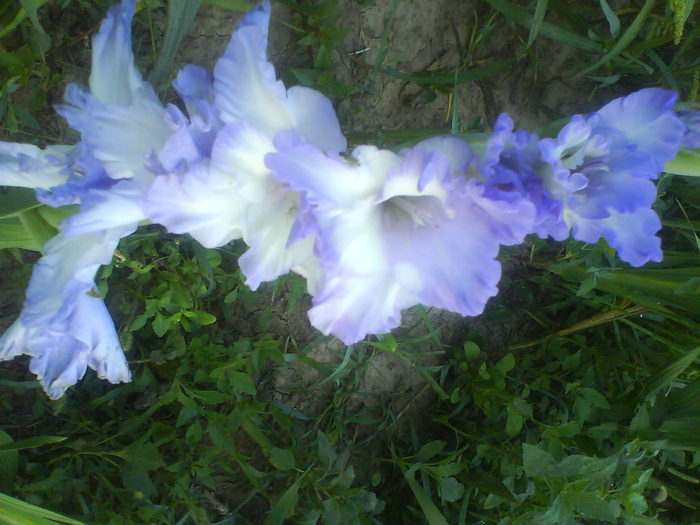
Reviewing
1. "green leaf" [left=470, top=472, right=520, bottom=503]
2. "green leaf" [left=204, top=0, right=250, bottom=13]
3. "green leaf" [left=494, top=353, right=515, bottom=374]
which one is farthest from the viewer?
"green leaf" [left=494, top=353, right=515, bottom=374]

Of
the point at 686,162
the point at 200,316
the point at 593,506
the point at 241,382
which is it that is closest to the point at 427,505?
the point at 593,506

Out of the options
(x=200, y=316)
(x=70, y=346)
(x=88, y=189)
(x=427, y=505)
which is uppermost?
(x=88, y=189)

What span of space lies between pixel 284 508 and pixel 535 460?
49 cm

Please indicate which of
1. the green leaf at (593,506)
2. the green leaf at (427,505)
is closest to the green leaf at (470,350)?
the green leaf at (427,505)

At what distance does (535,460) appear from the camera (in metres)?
1.01

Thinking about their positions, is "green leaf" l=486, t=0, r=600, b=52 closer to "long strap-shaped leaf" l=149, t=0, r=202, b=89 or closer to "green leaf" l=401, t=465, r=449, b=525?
"long strap-shaped leaf" l=149, t=0, r=202, b=89

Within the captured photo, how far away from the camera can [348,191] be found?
60 cm

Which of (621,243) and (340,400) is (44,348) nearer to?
(621,243)

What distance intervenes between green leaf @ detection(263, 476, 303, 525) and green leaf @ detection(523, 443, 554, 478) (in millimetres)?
445

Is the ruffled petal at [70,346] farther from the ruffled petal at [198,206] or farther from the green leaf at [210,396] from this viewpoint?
the green leaf at [210,396]

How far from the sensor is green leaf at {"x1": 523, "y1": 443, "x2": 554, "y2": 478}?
1.01 meters

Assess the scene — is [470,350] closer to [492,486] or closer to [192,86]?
[492,486]

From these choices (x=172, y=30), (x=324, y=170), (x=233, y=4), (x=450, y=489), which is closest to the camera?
(x=324, y=170)

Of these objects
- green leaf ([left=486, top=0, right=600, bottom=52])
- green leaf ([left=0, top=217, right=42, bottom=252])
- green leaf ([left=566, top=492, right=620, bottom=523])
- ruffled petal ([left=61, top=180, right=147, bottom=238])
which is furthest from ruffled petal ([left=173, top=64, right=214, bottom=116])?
green leaf ([left=566, top=492, right=620, bottom=523])
